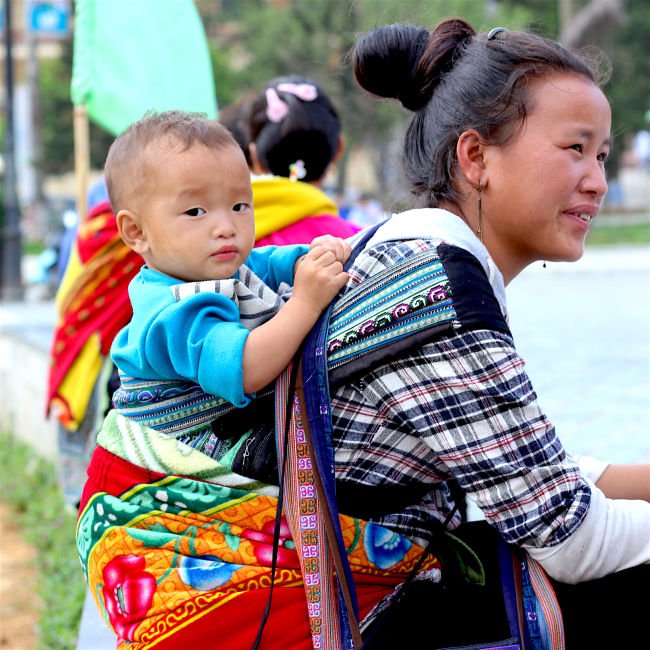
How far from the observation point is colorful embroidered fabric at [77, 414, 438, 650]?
1.79m

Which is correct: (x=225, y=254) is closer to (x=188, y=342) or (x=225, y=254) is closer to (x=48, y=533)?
(x=188, y=342)

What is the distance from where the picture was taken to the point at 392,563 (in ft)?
6.12

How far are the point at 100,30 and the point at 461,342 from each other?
382 cm

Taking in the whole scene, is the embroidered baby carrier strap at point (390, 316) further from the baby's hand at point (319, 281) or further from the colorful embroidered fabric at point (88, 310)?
the colorful embroidered fabric at point (88, 310)

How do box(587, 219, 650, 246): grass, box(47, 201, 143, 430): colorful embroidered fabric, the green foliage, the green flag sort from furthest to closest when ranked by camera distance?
the green foliage < box(587, 219, 650, 246): grass < the green flag < box(47, 201, 143, 430): colorful embroidered fabric

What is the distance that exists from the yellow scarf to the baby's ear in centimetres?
132

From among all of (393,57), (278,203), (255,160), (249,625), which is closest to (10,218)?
(255,160)

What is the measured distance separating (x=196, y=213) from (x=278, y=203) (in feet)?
4.90

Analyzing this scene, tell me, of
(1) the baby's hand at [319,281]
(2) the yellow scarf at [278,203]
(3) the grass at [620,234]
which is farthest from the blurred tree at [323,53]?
(1) the baby's hand at [319,281]

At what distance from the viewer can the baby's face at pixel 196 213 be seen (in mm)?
1887

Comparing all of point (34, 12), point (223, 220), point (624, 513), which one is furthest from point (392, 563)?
point (34, 12)

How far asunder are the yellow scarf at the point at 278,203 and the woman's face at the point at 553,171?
1423mm

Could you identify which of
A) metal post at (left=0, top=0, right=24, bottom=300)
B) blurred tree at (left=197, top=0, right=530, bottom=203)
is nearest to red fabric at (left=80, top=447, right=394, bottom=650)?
metal post at (left=0, top=0, right=24, bottom=300)

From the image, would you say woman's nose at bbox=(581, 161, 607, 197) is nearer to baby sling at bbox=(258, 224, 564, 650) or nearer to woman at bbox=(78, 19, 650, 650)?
woman at bbox=(78, 19, 650, 650)
